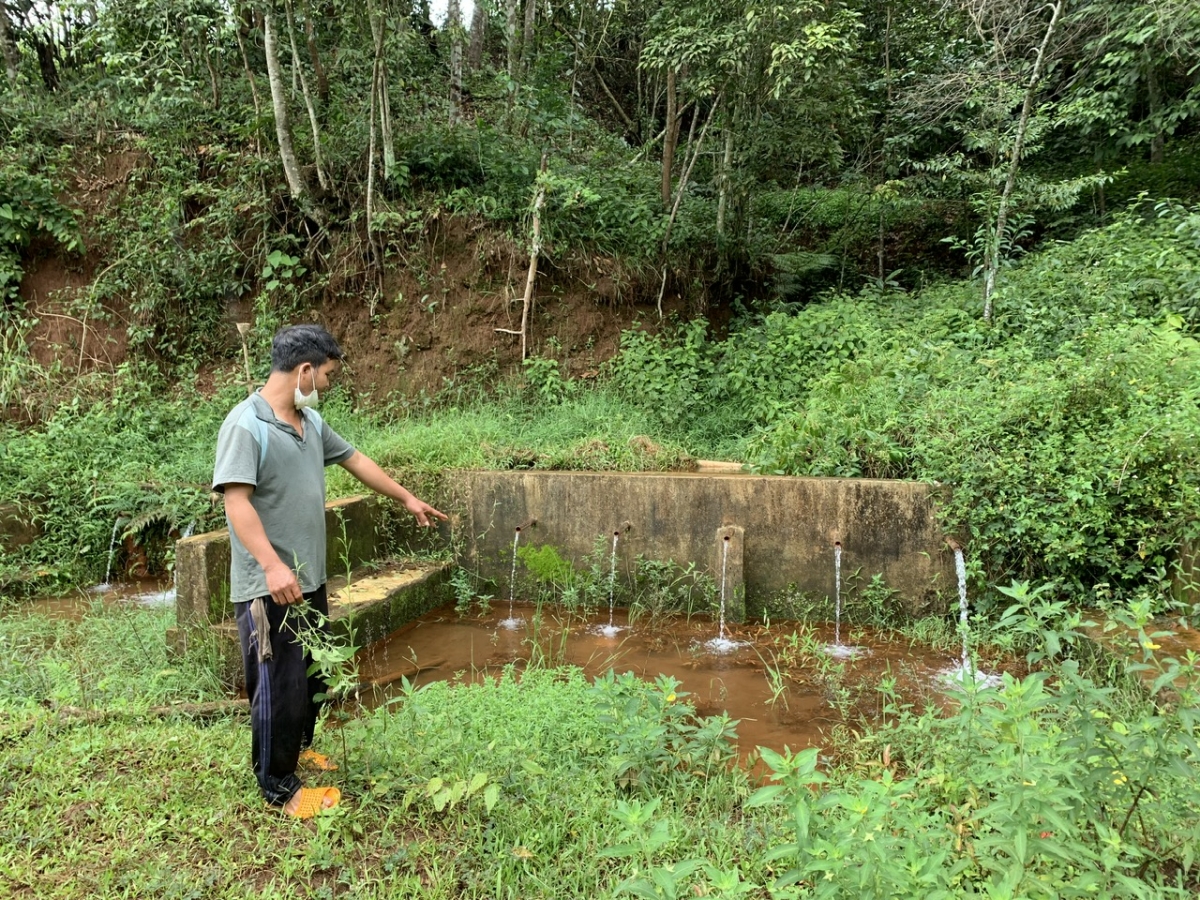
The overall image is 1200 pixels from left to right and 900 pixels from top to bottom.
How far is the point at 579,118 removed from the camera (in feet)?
41.9

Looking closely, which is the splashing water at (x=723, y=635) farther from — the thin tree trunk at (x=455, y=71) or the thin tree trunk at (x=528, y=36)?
the thin tree trunk at (x=528, y=36)

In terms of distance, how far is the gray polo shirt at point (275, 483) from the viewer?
2.75 m

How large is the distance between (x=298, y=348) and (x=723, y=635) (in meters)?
3.97

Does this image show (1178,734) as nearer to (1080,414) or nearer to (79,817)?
(1080,414)

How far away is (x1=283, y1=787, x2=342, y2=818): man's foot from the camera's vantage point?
2.79 meters

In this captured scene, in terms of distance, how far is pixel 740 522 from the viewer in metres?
5.90

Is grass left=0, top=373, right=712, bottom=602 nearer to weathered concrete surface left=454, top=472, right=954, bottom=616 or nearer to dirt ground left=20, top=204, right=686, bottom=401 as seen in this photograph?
weathered concrete surface left=454, top=472, right=954, bottom=616

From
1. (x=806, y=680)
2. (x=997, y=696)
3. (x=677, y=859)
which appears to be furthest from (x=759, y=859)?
(x=806, y=680)

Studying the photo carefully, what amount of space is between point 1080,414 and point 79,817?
6.20m

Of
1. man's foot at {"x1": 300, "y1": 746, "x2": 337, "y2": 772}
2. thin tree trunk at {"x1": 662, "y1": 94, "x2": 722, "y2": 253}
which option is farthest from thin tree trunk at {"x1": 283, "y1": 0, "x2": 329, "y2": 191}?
man's foot at {"x1": 300, "y1": 746, "x2": 337, "y2": 772}

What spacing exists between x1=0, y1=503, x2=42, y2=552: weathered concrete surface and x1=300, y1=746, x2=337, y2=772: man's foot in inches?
208

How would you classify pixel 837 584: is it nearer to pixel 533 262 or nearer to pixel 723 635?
pixel 723 635

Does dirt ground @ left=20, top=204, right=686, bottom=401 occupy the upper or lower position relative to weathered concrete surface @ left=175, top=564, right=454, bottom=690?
upper

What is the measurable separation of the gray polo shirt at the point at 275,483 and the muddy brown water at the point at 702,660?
1754 millimetres
